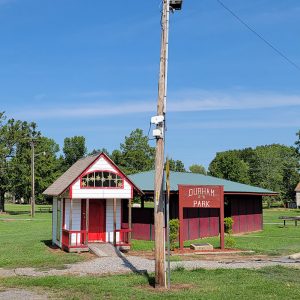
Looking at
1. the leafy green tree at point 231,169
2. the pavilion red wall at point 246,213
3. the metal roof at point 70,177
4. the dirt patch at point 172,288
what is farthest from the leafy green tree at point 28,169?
the dirt patch at point 172,288

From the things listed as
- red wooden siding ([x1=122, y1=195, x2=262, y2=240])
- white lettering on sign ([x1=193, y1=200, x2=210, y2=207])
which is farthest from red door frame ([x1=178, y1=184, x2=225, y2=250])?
red wooden siding ([x1=122, y1=195, x2=262, y2=240])

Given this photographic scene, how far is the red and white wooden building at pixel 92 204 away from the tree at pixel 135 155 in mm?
56476

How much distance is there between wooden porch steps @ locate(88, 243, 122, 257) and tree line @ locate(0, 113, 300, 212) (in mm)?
16786

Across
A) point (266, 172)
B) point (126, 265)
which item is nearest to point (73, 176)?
point (126, 265)

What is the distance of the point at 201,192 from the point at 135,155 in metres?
60.9

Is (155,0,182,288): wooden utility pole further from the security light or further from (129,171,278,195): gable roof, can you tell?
(129,171,278,195): gable roof

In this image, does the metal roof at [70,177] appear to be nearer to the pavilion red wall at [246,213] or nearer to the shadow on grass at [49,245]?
the shadow on grass at [49,245]

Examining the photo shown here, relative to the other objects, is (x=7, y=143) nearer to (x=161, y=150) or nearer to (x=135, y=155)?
(x=135, y=155)

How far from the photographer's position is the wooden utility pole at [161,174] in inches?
474

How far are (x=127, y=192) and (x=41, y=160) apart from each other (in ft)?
152

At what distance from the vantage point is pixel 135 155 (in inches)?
3248

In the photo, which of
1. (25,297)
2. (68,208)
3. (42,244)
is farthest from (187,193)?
(25,297)

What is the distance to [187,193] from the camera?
21.6 metres

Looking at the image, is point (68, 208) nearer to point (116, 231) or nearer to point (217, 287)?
point (116, 231)
